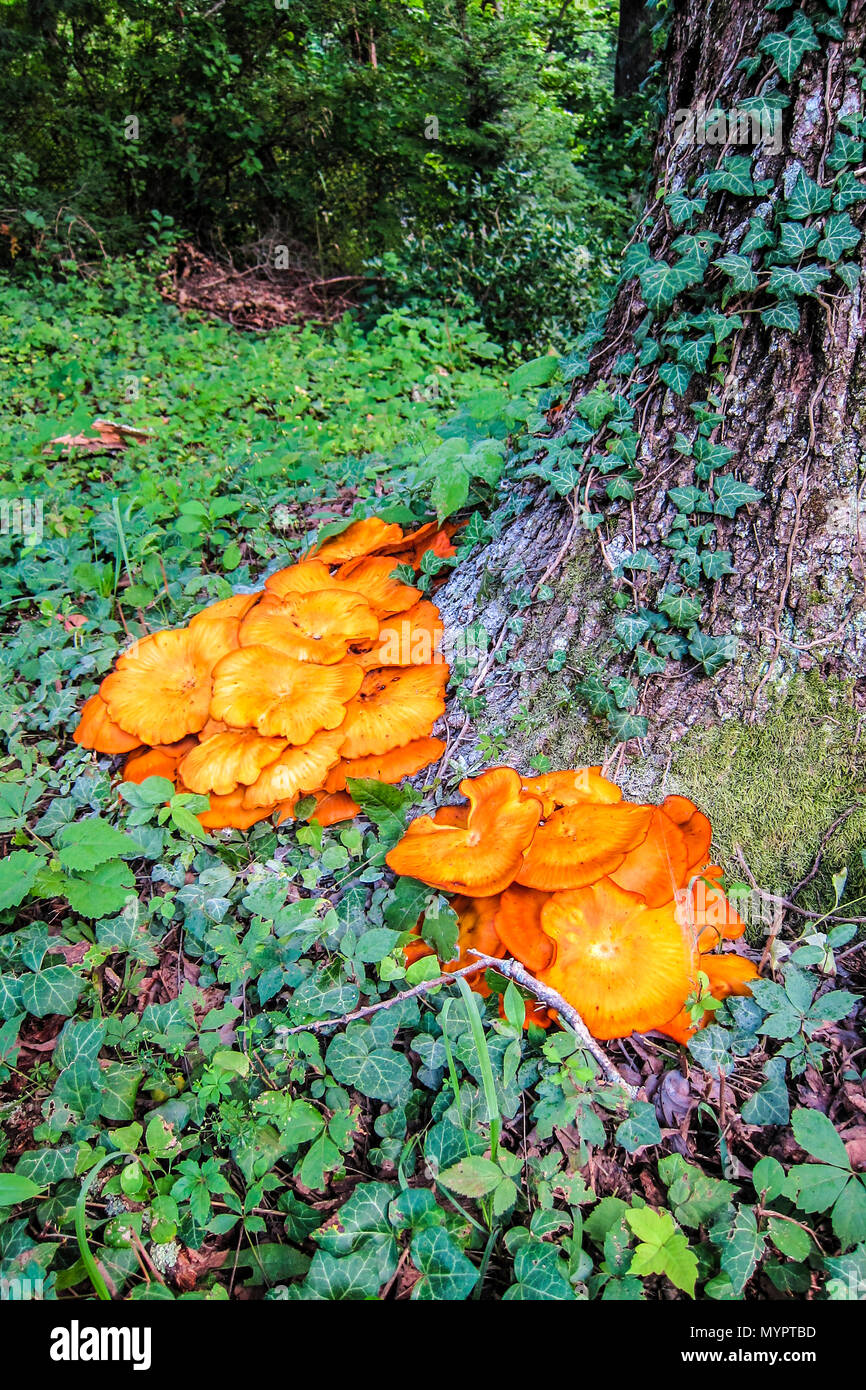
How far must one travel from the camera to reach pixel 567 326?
28.9 feet

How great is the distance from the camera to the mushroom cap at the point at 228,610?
9.34 ft

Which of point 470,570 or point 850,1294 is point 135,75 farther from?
point 850,1294

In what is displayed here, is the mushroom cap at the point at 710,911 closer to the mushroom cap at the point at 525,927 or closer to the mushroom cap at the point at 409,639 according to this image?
the mushroom cap at the point at 525,927

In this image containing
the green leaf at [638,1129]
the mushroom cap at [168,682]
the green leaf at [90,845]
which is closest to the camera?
the green leaf at [638,1129]

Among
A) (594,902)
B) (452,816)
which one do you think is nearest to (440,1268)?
(594,902)

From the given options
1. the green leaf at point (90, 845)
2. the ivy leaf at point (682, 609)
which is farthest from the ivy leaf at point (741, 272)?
the green leaf at point (90, 845)

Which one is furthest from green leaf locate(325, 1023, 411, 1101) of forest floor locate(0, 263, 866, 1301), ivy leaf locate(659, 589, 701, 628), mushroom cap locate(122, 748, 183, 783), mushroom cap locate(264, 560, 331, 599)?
mushroom cap locate(264, 560, 331, 599)

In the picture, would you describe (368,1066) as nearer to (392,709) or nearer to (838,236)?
(392,709)

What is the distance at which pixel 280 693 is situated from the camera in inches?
99.7

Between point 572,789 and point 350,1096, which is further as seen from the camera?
point 572,789

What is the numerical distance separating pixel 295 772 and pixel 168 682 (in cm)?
69

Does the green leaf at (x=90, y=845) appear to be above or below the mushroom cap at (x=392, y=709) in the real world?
below

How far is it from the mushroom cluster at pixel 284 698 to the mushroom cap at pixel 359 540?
0.61ft
